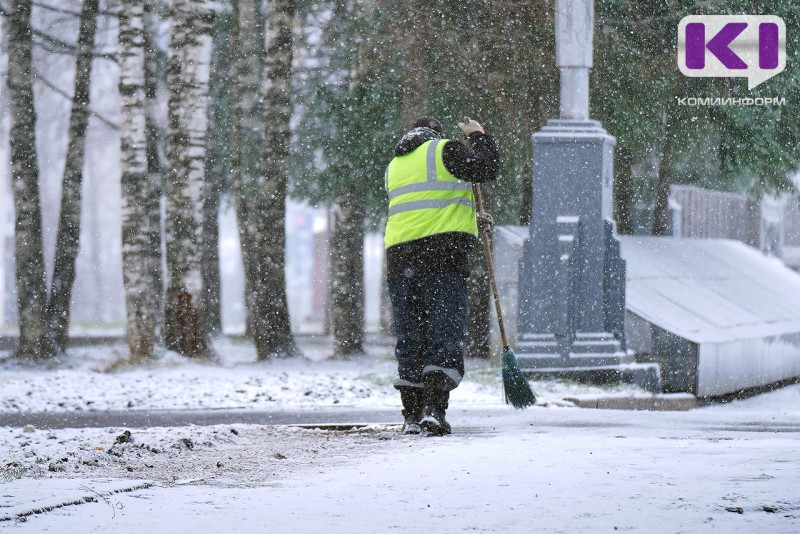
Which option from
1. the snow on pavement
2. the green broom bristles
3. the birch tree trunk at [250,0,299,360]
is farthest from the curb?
the birch tree trunk at [250,0,299,360]

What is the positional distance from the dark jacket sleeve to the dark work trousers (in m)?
0.61

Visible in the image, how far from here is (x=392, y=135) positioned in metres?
20.7

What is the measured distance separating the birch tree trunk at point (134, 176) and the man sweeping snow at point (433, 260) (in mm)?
8612

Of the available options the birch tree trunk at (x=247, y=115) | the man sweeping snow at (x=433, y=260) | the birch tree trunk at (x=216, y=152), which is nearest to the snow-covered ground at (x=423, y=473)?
the man sweeping snow at (x=433, y=260)

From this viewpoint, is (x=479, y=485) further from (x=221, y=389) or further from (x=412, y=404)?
(x=221, y=389)

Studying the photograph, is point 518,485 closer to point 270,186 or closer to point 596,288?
point 596,288

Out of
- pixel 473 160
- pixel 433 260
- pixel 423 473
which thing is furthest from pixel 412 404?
pixel 423 473

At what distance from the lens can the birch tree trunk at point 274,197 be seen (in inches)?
737

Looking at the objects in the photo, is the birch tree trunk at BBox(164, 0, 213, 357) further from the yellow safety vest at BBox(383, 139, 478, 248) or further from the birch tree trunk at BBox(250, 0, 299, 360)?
the yellow safety vest at BBox(383, 139, 478, 248)

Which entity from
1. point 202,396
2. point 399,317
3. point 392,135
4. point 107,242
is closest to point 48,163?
point 107,242

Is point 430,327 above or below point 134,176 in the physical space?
below

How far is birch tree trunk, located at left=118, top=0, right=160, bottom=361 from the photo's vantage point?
1778cm

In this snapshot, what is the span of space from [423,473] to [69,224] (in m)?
13.8

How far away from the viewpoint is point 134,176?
18.0m
